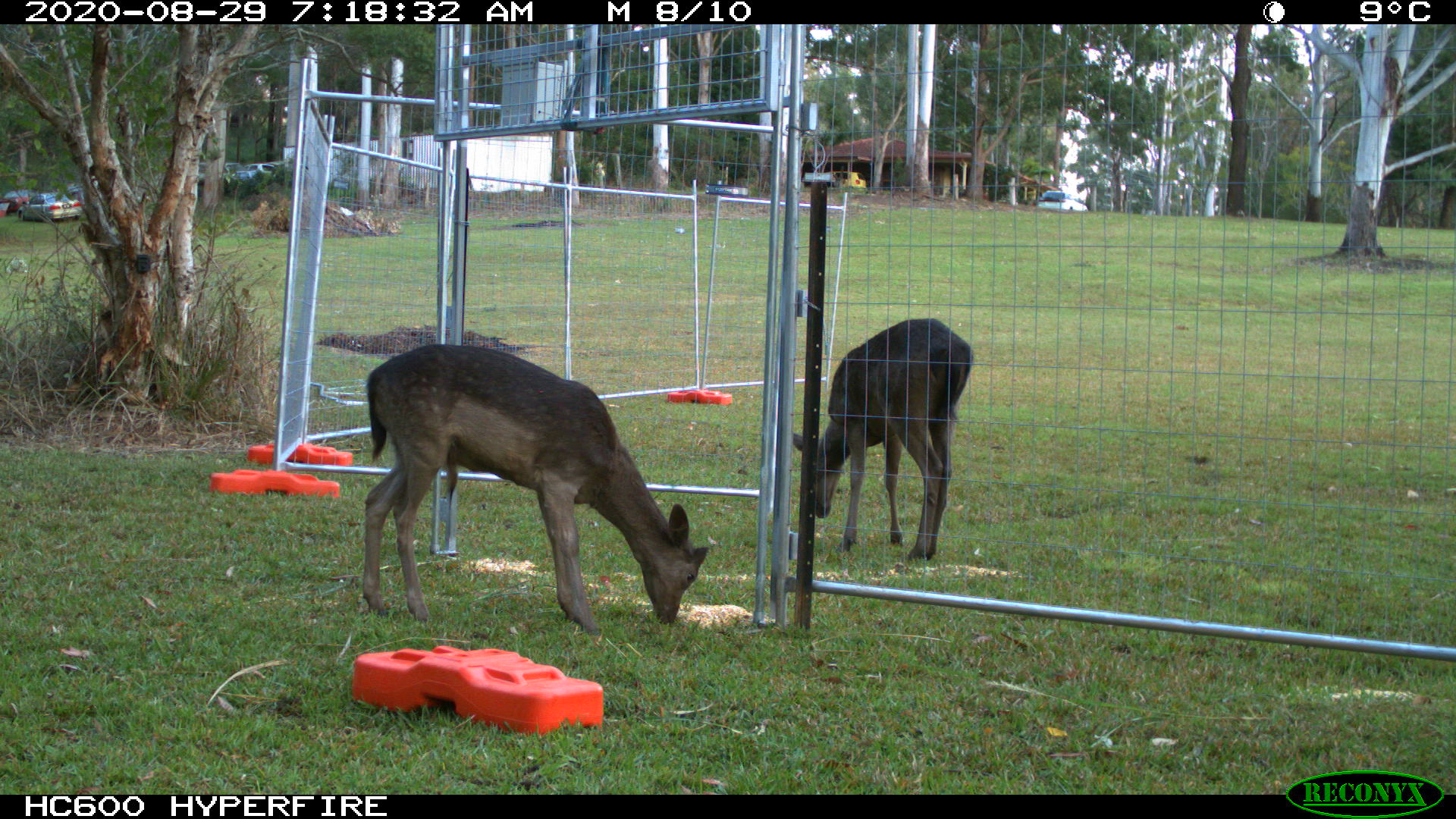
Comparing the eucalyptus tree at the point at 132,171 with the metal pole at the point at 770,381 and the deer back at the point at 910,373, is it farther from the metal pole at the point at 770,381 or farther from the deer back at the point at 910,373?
the metal pole at the point at 770,381

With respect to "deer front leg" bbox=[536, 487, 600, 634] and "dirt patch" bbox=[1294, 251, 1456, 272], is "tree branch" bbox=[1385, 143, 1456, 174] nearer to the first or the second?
"dirt patch" bbox=[1294, 251, 1456, 272]

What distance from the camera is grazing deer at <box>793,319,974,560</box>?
24.9 feet

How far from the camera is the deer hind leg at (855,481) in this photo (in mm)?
7910

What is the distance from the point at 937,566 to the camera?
716cm

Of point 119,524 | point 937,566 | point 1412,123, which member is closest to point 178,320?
point 119,524

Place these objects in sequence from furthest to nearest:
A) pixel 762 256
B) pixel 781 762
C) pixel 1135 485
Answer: pixel 762 256 < pixel 1135 485 < pixel 781 762

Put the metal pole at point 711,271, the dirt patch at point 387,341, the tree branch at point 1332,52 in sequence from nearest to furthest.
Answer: the tree branch at point 1332,52
the dirt patch at point 387,341
the metal pole at point 711,271

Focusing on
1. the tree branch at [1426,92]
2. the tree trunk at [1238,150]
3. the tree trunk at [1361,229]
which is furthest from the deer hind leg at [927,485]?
the tree branch at [1426,92]

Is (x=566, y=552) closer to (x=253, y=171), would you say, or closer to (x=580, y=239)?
(x=580, y=239)

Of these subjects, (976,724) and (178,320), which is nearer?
(976,724)

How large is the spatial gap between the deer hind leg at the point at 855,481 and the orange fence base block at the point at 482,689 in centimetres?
350
